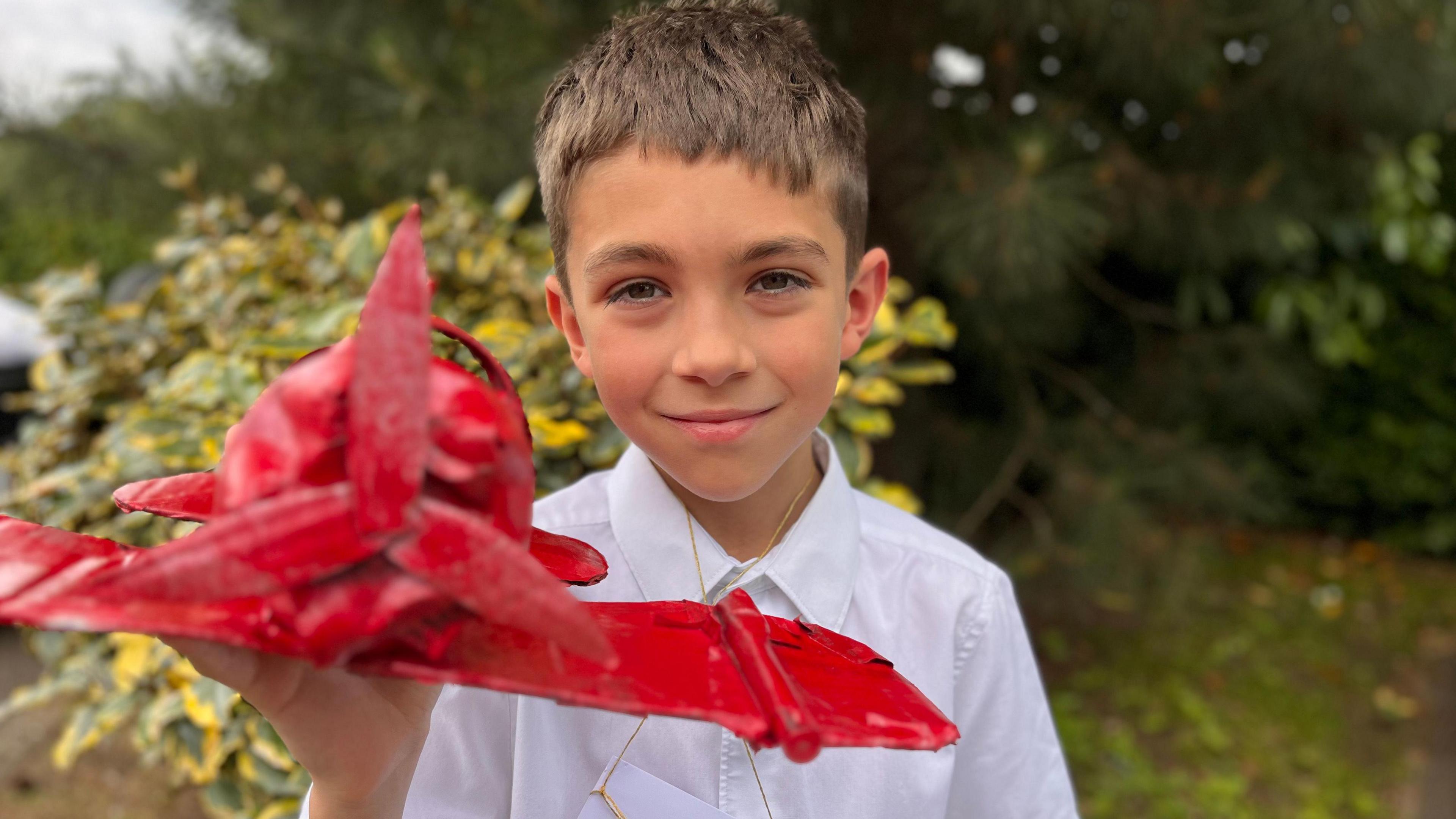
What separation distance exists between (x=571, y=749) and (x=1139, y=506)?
272cm

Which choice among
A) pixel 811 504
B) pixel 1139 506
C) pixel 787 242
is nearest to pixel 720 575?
pixel 811 504

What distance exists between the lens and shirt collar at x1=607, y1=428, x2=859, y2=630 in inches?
41.5

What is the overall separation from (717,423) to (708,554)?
25 cm

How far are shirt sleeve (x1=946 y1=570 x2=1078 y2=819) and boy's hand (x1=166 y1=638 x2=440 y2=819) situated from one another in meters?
0.63

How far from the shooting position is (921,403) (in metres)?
3.26

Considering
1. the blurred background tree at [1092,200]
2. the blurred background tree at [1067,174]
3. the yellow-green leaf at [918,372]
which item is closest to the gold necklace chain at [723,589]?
the yellow-green leaf at [918,372]

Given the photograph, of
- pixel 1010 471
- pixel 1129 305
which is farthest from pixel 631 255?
Answer: pixel 1129 305

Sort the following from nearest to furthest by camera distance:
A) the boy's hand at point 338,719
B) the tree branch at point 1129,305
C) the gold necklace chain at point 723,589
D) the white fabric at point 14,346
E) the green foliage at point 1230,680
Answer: the boy's hand at point 338,719, the gold necklace chain at point 723,589, the green foliage at point 1230,680, the tree branch at point 1129,305, the white fabric at point 14,346

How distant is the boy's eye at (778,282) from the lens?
0.88m

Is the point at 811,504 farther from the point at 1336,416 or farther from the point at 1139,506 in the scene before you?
the point at 1336,416

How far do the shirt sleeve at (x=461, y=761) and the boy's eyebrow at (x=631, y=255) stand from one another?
18.6 inches

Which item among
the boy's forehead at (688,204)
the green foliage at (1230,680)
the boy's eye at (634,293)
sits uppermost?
the boy's forehead at (688,204)

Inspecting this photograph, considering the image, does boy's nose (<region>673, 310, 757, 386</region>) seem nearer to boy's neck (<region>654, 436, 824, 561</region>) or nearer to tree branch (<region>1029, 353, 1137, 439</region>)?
boy's neck (<region>654, 436, 824, 561</region>)

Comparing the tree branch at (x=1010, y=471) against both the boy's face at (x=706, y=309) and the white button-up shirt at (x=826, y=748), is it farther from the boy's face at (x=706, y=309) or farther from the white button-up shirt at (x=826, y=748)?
the boy's face at (x=706, y=309)
